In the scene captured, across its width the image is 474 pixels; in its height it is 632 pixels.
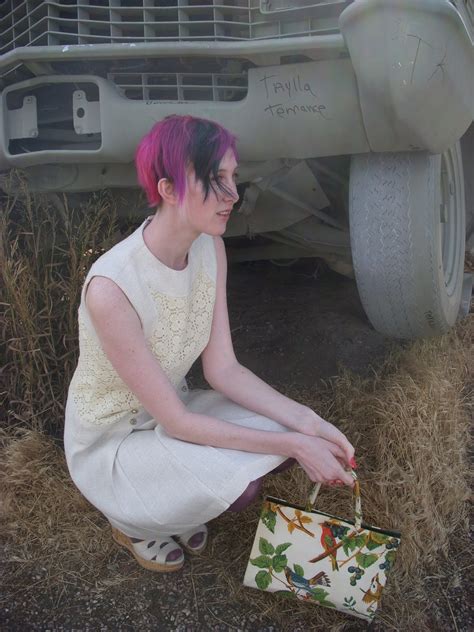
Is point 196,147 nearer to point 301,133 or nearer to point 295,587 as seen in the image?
point 301,133

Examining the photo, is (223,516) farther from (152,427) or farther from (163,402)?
(163,402)

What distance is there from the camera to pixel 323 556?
1954mm

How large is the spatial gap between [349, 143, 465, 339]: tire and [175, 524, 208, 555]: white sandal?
95 centimetres

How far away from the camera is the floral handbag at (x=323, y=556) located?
1.92m

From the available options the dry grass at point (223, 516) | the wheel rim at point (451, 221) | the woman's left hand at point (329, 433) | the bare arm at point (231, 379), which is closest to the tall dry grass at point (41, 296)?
the dry grass at point (223, 516)

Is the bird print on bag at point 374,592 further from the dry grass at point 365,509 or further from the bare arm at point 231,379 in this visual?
the bare arm at point 231,379

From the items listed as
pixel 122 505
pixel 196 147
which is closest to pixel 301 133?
pixel 196 147

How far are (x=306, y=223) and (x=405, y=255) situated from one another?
0.72 meters

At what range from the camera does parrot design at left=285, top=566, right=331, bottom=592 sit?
77.8 inches

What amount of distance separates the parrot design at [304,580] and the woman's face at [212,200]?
0.96 meters

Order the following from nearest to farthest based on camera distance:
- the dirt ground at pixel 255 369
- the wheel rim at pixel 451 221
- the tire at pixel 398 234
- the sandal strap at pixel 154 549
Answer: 1. the dirt ground at pixel 255 369
2. the sandal strap at pixel 154 549
3. the tire at pixel 398 234
4. the wheel rim at pixel 451 221

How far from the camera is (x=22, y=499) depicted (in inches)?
96.7

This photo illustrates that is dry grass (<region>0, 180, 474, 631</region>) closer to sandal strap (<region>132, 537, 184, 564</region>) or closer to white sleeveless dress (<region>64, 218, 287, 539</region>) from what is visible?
sandal strap (<region>132, 537, 184, 564</region>)

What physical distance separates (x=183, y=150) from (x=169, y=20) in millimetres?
672
